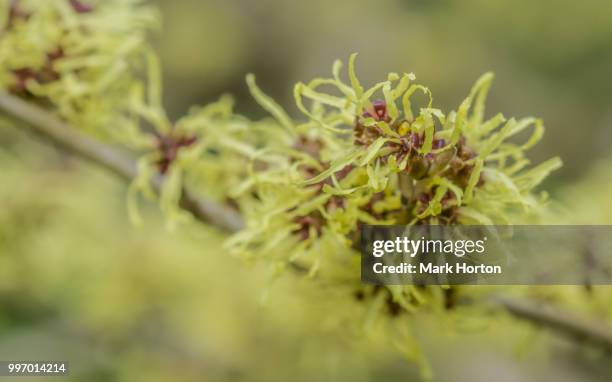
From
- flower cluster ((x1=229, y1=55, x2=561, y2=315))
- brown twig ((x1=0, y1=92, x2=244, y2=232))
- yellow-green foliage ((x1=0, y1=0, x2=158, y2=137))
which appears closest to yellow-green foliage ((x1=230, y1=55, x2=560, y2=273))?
flower cluster ((x1=229, y1=55, x2=561, y2=315))

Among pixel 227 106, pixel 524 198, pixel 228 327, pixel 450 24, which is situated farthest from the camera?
pixel 450 24

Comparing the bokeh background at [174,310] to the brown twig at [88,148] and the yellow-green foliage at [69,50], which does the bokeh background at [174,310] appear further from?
the yellow-green foliage at [69,50]

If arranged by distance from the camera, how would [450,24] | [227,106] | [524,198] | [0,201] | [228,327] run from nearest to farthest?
[524,198] < [227,106] < [0,201] < [228,327] < [450,24]

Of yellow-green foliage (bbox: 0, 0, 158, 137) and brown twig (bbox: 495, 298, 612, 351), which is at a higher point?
yellow-green foliage (bbox: 0, 0, 158, 137)

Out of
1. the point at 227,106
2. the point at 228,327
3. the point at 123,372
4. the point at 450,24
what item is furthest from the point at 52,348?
the point at 450,24

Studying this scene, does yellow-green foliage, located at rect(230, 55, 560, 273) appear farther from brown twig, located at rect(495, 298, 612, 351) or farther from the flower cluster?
brown twig, located at rect(495, 298, 612, 351)

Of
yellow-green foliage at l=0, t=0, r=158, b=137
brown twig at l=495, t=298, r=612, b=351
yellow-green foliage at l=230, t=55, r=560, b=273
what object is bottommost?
brown twig at l=495, t=298, r=612, b=351

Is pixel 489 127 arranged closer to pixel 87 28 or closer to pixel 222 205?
pixel 222 205

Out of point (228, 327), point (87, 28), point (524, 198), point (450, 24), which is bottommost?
point (524, 198)

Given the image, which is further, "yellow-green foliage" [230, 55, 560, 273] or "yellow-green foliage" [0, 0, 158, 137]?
"yellow-green foliage" [0, 0, 158, 137]
